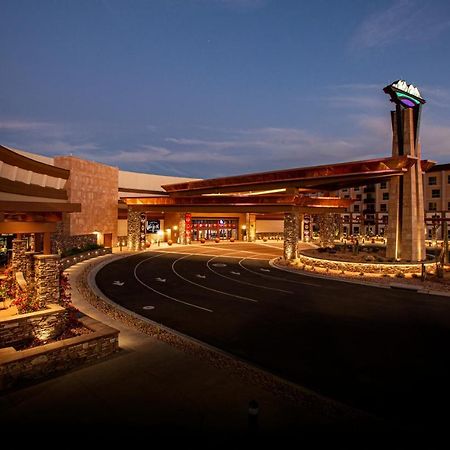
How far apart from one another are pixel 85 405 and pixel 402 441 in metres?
7.50

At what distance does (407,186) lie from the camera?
2945 centimetres

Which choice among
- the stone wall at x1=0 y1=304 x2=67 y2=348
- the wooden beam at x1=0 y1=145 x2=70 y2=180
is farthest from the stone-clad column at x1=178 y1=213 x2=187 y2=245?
the stone wall at x1=0 y1=304 x2=67 y2=348

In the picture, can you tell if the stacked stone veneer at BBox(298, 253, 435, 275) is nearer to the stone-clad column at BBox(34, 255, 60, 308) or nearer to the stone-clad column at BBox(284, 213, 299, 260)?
the stone-clad column at BBox(284, 213, 299, 260)

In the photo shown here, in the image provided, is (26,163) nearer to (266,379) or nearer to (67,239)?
(266,379)

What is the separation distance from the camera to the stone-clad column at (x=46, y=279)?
12.7 meters

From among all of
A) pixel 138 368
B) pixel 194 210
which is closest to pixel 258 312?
pixel 138 368

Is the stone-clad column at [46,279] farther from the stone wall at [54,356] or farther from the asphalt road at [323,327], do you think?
the asphalt road at [323,327]

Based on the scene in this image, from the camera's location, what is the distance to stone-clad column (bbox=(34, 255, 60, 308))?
41.7 feet

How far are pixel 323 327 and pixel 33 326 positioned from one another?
461 inches

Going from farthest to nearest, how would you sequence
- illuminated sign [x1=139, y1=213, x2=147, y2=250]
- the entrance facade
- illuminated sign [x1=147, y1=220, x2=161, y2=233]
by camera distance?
the entrance facade
illuminated sign [x1=147, y1=220, x2=161, y2=233]
illuminated sign [x1=139, y1=213, x2=147, y2=250]

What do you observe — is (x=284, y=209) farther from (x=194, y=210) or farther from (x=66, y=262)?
(x=66, y=262)

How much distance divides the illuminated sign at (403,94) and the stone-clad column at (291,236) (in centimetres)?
1423

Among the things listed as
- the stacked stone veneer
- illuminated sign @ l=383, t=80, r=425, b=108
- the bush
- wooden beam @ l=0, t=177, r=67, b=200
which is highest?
illuminated sign @ l=383, t=80, r=425, b=108

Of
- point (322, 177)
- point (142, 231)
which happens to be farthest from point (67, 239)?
point (322, 177)
